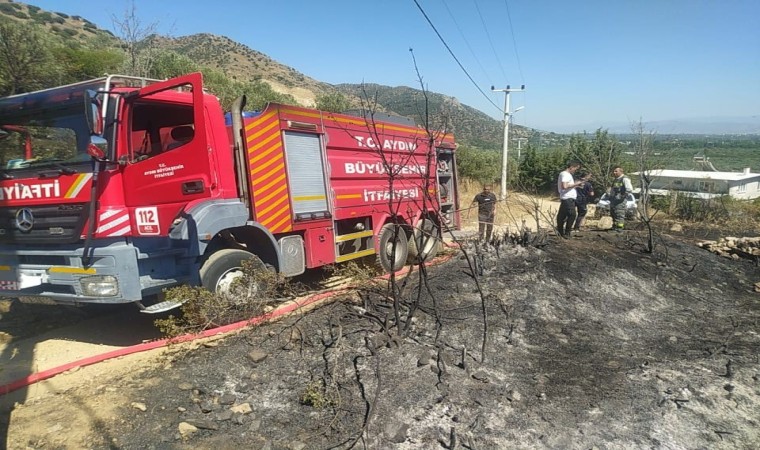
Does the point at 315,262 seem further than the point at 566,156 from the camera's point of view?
No

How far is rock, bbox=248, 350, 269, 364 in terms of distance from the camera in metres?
4.11

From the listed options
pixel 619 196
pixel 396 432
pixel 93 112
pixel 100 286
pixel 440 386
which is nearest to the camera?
pixel 396 432

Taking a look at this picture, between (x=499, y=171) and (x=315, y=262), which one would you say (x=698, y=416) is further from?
(x=499, y=171)

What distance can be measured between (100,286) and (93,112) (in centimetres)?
160

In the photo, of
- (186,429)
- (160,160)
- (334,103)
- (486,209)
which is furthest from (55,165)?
(334,103)

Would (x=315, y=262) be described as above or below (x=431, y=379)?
above

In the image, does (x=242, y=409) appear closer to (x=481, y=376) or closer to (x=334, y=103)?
(x=481, y=376)

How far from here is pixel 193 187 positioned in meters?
4.94

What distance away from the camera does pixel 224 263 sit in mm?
5270

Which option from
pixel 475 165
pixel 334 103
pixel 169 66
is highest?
pixel 169 66

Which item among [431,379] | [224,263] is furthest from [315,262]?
[431,379]

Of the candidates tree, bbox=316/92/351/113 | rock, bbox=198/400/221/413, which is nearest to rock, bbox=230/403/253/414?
rock, bbox=198/400/221/413

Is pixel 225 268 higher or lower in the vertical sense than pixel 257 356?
higher

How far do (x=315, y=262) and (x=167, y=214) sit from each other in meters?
2.25
